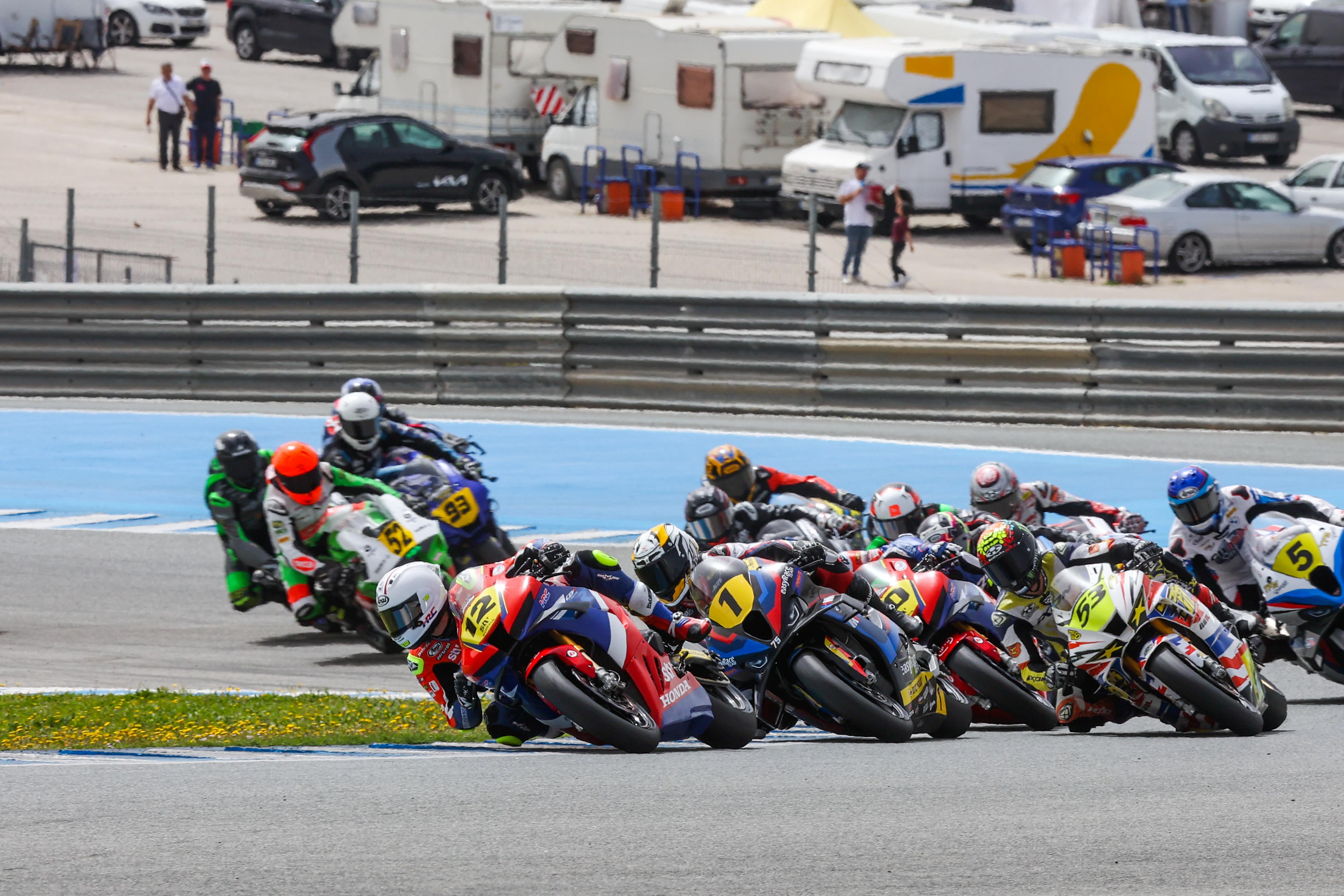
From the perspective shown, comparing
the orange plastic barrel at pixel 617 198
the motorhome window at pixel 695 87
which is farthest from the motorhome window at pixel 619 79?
the orange plastic barrel at pixel 617 198

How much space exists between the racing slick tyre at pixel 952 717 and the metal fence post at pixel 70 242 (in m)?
14.2

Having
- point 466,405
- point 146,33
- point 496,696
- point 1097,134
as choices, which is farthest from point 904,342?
point 146,33

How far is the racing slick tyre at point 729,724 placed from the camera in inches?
315

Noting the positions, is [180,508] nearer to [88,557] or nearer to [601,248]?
[88,557]

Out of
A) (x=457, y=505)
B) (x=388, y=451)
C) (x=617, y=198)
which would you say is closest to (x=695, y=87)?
(x=617, y=198)

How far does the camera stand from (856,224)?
82.6ft

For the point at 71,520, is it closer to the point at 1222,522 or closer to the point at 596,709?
the point at 596,709

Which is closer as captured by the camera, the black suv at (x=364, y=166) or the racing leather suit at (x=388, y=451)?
the racing leather suit at (x=388, y=451)

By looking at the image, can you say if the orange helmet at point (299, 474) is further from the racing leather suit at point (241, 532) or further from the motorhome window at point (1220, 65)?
the motorhome window at point (1220, 65)

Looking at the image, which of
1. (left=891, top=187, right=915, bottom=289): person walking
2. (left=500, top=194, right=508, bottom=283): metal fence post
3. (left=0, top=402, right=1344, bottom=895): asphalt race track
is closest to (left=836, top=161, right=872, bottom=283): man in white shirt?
(left=891, top=187, right=915, bottom=289): person walking

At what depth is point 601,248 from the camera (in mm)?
21516

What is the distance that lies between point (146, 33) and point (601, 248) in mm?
30238

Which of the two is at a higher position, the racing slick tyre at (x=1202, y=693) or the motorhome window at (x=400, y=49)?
the motorhome window at (x=400, y=49)

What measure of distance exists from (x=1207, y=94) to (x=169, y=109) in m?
18.9
